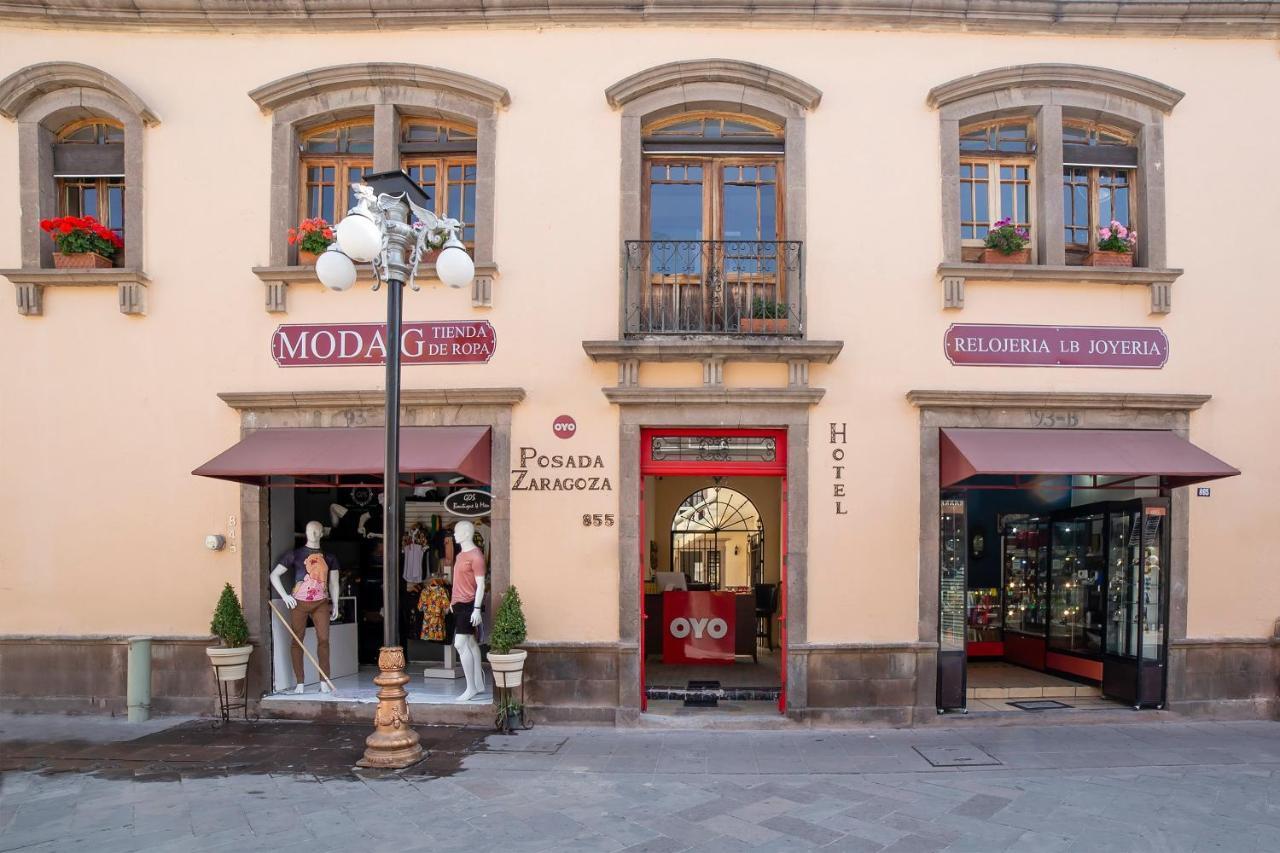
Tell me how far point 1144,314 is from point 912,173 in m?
2.83

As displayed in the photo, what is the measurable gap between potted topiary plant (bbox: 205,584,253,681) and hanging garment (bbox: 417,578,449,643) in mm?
1911

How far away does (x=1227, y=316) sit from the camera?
8.52 metres

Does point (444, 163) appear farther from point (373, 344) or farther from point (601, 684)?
point (601, 684)

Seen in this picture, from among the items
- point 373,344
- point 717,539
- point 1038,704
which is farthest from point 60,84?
point 1038,704

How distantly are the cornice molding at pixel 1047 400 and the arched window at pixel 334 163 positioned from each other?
6438mm

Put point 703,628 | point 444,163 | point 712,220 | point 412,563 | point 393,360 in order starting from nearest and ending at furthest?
point 393,360
point 712,220
point 444,163
point 412,563
point 703,628

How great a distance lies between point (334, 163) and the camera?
900cm

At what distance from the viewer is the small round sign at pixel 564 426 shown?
8336 mm

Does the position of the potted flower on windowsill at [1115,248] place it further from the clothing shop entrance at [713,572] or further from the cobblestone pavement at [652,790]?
the cobblestone pavement at [652,790]

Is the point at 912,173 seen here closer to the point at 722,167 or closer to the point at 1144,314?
the point at 722,167

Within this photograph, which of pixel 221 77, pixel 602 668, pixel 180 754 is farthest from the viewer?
pixel 221 77

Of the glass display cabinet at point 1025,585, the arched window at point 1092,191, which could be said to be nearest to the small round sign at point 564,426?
the arched window at point 1092,191

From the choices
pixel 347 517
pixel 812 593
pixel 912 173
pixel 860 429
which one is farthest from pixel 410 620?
pixel 912 173

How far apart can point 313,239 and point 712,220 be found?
4.23 meters
